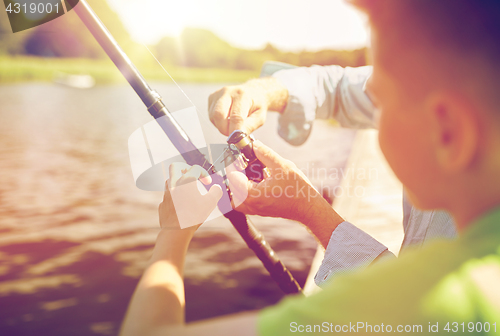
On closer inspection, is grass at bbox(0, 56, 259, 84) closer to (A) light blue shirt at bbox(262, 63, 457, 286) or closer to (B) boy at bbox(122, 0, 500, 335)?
(A) light blue shirt at bbox(262, 63, 457, 286)

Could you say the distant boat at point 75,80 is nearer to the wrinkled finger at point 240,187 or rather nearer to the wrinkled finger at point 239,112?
the wrinkled finger at point 239,112

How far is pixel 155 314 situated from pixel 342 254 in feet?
Result: 2.09

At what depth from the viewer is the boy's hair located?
465 mm

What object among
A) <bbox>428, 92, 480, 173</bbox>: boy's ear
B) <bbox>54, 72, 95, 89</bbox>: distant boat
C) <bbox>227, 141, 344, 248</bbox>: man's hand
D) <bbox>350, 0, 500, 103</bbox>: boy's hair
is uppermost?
<bbox>350, 0, 500, 103</bbox>: boy's hair

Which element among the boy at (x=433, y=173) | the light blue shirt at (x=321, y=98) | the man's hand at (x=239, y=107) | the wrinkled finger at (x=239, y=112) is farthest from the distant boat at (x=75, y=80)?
the boy at (x=433, y=173)

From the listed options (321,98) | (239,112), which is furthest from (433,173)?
(321,98)

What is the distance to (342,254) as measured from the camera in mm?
1090

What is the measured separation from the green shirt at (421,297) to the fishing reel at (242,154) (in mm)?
705

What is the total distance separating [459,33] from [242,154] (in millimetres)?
758

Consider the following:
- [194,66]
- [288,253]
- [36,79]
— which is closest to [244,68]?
[194,66]

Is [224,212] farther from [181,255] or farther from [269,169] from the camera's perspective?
[181,255]

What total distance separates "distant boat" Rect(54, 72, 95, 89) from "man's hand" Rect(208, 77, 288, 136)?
4019 centimetres

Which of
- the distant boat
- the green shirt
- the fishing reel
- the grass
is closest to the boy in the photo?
the green shirt

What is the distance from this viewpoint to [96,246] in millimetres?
6590
